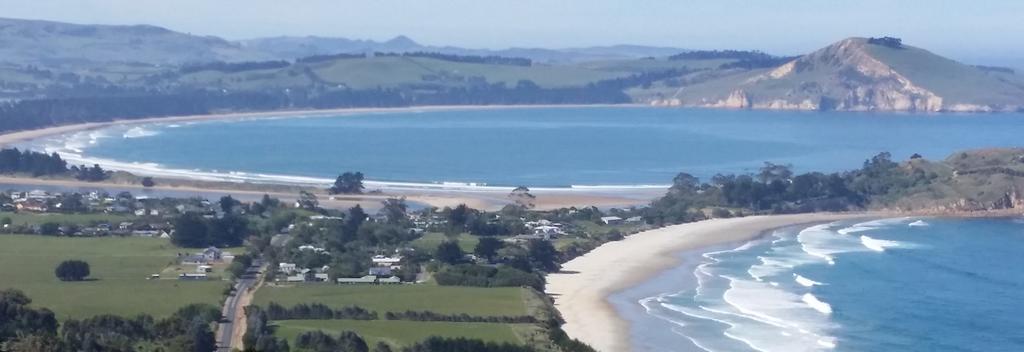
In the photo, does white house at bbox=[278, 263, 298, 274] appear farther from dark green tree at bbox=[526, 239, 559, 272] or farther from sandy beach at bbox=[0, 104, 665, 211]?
sandy beach at bbox=[0, 104, 665, 211]

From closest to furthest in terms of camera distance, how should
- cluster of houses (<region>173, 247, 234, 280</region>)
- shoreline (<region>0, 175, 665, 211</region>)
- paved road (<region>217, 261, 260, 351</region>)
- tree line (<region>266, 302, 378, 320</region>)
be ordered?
paved road (<region>217, 261, 260, 351</region>)
tree line (<region>266, 302, 378, 320</region>)
cluster of houses (<region>173, 247, 234, 280</region>)
shoreline (<region>0, 175, 665, 211</region>)

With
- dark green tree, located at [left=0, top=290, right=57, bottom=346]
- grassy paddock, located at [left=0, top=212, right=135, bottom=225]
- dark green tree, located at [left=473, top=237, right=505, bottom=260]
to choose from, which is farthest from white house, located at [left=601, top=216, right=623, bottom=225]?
dark green tree, located at [left=0, top=290, right=57, bottom=346]

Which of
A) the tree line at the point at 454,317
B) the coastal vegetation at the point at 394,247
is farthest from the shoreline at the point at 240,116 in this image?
the tree line at the point at 454,317

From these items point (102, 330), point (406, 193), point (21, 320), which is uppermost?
point (21, 320)

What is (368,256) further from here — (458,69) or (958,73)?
(458,69)

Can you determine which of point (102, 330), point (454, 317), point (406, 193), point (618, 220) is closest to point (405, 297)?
point (454, 317)

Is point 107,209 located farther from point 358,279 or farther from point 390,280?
point 390,280
